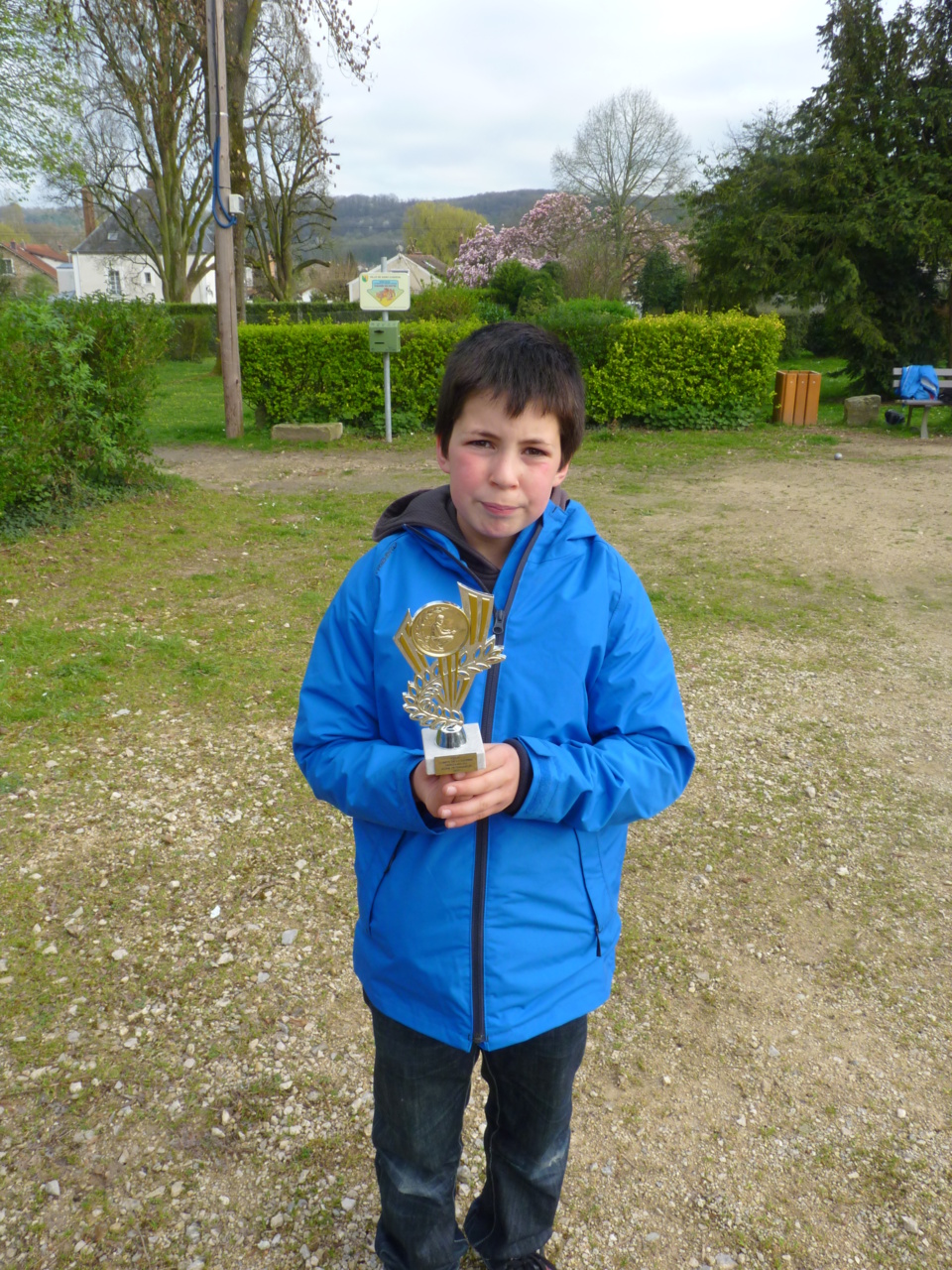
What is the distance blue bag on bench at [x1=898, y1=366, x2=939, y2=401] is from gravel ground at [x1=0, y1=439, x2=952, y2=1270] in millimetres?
9350

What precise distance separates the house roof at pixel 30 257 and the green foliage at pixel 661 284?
193 ft

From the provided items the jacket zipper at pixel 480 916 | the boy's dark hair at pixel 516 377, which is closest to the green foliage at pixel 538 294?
the boy's dark hair at pixel 516 377

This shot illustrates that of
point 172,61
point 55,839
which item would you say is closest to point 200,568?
point 55,839

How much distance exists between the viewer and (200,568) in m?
6.77

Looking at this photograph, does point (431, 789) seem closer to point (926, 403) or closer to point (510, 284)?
point (926, 403)

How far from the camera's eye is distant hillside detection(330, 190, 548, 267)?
6475 centimetres

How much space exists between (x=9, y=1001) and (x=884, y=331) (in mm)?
16181

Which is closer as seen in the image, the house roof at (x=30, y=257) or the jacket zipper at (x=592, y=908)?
the jacket zipper at (x=592, y=908)

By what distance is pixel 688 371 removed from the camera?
42.0 ft

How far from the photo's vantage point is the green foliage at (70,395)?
663cm

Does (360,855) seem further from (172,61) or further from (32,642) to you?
(172,61)

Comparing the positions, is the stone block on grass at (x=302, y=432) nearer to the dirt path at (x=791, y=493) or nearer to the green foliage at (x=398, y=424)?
the dirt path at (x=791, y=493)

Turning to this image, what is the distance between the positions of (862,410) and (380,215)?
257 ft

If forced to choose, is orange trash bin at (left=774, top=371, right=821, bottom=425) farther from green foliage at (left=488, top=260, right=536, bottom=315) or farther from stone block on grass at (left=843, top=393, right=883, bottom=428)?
green foliage at (left=488, top=260, right=536, bottom=315)
